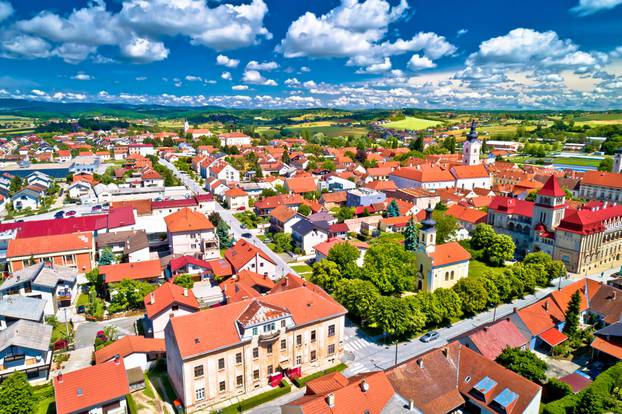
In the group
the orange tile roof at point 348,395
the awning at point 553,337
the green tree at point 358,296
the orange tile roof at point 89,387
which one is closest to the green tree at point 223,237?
the green tree at point 358,296

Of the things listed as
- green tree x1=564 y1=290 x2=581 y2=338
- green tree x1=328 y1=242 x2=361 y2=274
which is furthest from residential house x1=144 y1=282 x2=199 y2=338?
green tree x1=564 y1=290 x2=581 y2=338

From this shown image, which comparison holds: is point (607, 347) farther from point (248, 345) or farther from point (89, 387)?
point (89, 387)

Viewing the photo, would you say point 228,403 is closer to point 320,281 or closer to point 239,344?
point 239,344

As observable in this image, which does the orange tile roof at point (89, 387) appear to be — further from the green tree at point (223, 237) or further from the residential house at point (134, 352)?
the green tree at point (223, 237)

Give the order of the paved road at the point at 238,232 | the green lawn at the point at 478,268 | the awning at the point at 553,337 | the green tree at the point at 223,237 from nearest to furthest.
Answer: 1. the awning at the point at 553,337
2. the green lawn at the point at 478,268
3. the paved road at the point at 238,232
4. the green tree at the point at 223,237

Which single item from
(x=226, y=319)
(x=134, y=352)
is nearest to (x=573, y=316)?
(x=226, y=319)
